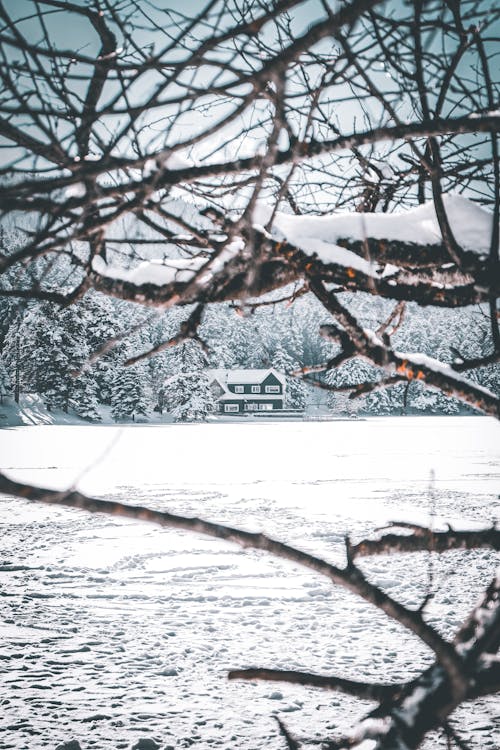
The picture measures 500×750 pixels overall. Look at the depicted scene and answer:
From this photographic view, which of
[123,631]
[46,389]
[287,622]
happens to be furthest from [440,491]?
[46,389]

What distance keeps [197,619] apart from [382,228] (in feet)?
15.8

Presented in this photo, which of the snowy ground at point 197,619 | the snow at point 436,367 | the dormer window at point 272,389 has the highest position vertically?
the dormer window at point 272,389

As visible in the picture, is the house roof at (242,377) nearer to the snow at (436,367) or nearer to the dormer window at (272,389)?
the dormer window at (272,389)

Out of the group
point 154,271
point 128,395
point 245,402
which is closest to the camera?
point 154,271

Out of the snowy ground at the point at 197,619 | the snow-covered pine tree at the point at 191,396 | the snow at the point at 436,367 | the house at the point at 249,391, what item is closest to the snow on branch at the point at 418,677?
the snowy ground at the point at 197,619

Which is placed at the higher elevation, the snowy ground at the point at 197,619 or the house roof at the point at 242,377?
the house roof at the point at 242,377

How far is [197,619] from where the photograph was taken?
17.1 feet

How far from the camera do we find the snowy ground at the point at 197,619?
3.63m

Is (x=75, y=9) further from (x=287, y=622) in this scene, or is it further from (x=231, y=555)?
(x=231, y=555)

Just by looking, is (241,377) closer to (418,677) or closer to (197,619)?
(197,619)

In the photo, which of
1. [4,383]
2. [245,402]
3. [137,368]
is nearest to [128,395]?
[137,368]

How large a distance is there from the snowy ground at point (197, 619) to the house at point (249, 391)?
5921cm

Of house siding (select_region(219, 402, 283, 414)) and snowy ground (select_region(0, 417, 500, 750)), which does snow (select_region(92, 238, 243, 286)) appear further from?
house siding (select_region(219, 402, 283, 414))

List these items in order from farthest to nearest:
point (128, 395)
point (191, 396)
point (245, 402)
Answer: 1. point (245, 402)
2. point (191, 396)
3. point (128, 395)
